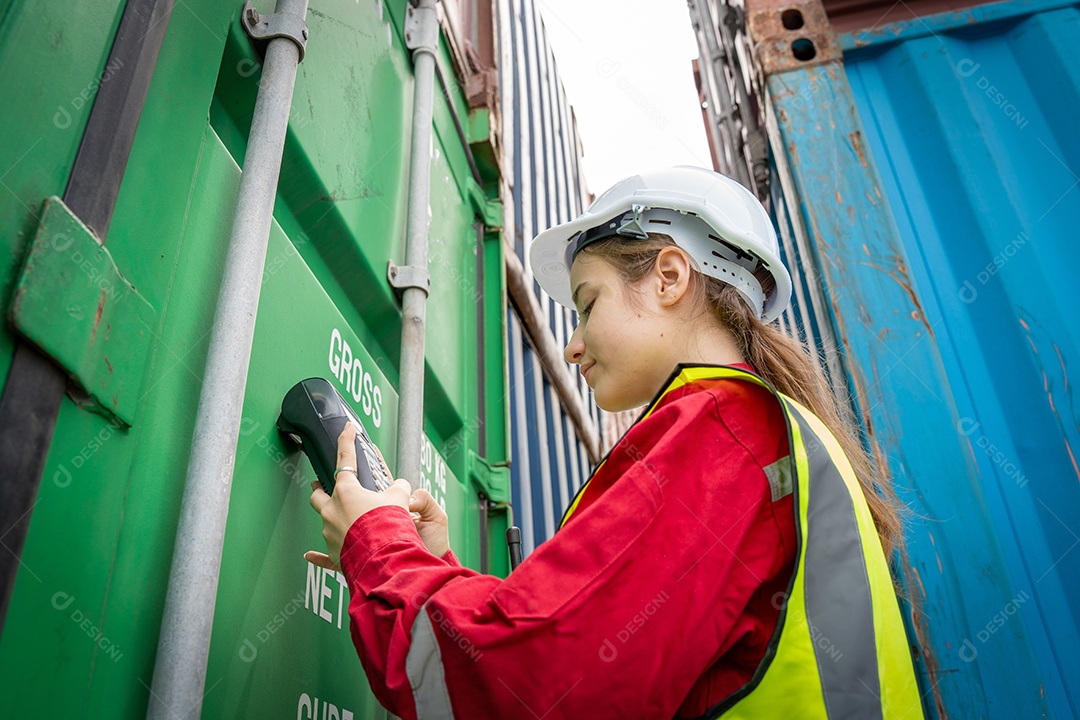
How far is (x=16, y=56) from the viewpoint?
2.84ft

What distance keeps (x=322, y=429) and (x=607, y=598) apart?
22.1 inches

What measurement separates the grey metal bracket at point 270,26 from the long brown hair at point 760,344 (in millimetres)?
664

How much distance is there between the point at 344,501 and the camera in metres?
1.21

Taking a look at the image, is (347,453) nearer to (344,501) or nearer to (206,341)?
(344,501)

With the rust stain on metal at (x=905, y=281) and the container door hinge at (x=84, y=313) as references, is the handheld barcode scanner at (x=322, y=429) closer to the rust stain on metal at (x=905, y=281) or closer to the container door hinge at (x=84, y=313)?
the container door hinge at (x=84, y=313)

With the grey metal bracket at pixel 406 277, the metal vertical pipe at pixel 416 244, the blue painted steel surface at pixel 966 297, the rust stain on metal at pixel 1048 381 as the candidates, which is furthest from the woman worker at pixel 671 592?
the rust stain on metal at pixel 1048 381

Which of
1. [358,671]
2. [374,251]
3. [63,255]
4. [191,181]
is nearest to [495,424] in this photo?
[374,251]

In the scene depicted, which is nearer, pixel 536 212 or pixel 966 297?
pixel 966 297

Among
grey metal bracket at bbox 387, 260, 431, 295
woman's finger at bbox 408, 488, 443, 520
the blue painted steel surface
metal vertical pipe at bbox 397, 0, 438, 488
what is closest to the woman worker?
woman's finger at bbox 408, 488, 443, 520

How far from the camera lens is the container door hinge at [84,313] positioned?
833 millimetres

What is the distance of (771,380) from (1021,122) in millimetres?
1856

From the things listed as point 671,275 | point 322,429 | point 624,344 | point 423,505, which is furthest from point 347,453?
point 671,275

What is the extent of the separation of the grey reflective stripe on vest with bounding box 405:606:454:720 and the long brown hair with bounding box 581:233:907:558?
30.9 inches

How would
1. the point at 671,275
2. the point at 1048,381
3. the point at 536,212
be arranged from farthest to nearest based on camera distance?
the point at 536,212
the point at 1048,381
the point at 671,275
